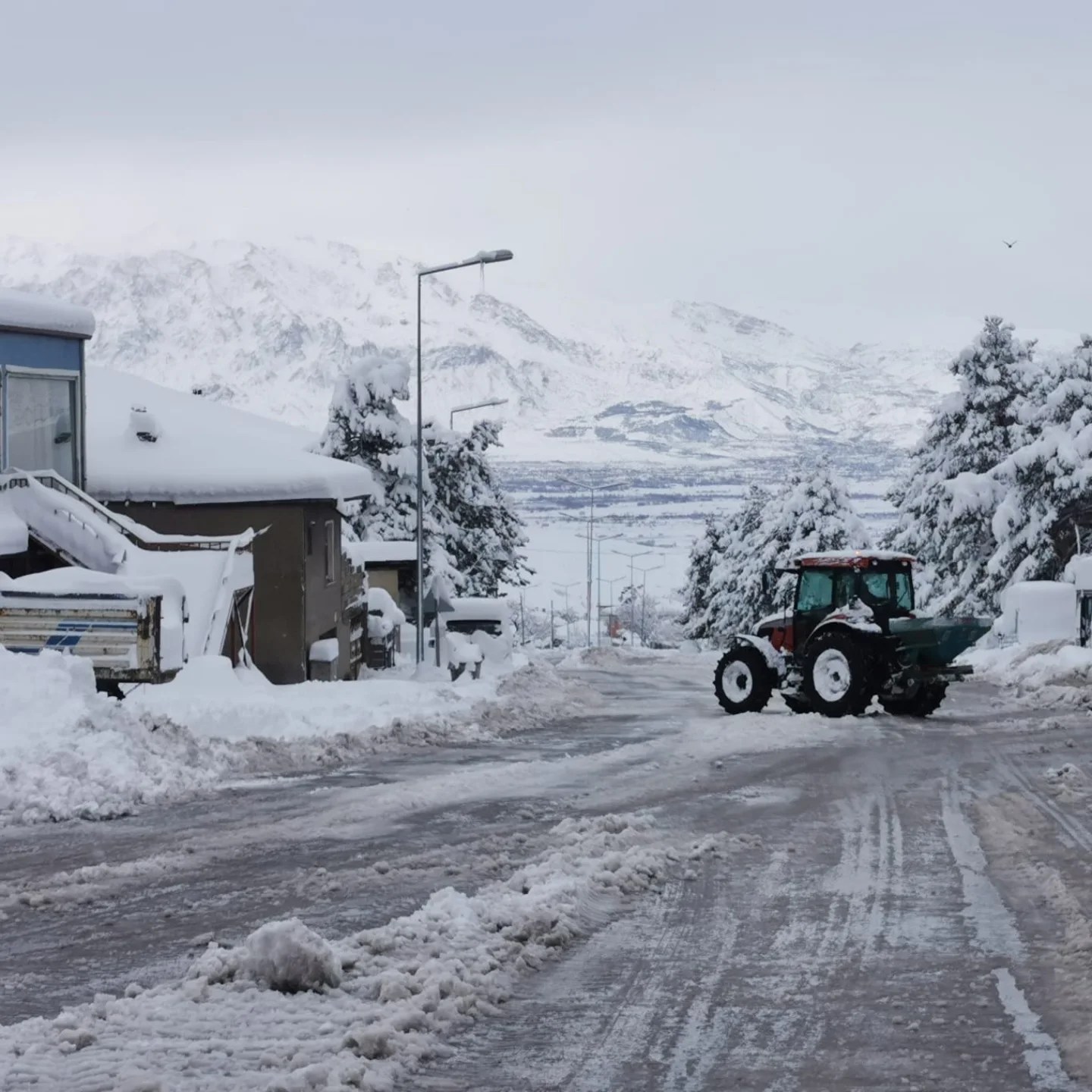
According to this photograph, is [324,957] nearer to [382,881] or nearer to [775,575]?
[382,881]

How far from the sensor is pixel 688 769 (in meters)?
17.0

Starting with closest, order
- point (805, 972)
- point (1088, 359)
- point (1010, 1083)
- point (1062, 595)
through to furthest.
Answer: point (1010, 1083)
point (805, 972)
point (1062, 595)
point (1088, 359)

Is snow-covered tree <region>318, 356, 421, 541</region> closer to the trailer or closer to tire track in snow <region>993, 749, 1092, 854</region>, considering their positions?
the trailer

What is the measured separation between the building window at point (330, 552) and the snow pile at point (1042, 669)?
13.2m

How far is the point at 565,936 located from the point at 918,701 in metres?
17.8

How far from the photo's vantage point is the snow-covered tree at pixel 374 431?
56.5 m

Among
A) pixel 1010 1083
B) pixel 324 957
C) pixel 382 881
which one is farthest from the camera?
pixel 382 881

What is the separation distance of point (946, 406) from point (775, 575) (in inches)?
1393

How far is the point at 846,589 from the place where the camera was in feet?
84.3

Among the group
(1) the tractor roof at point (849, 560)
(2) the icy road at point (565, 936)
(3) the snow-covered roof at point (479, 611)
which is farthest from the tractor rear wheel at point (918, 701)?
(3) the snow-covered roof at point (479, 611)

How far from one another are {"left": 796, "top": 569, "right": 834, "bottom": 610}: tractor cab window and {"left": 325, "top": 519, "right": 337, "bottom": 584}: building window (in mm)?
13302

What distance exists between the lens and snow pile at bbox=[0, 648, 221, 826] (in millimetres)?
13188

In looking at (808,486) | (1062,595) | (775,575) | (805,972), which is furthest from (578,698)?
(808,486)

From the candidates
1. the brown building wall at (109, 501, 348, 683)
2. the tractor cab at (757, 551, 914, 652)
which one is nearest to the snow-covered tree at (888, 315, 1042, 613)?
the brown building wall at (109, 501, 348, 683)
